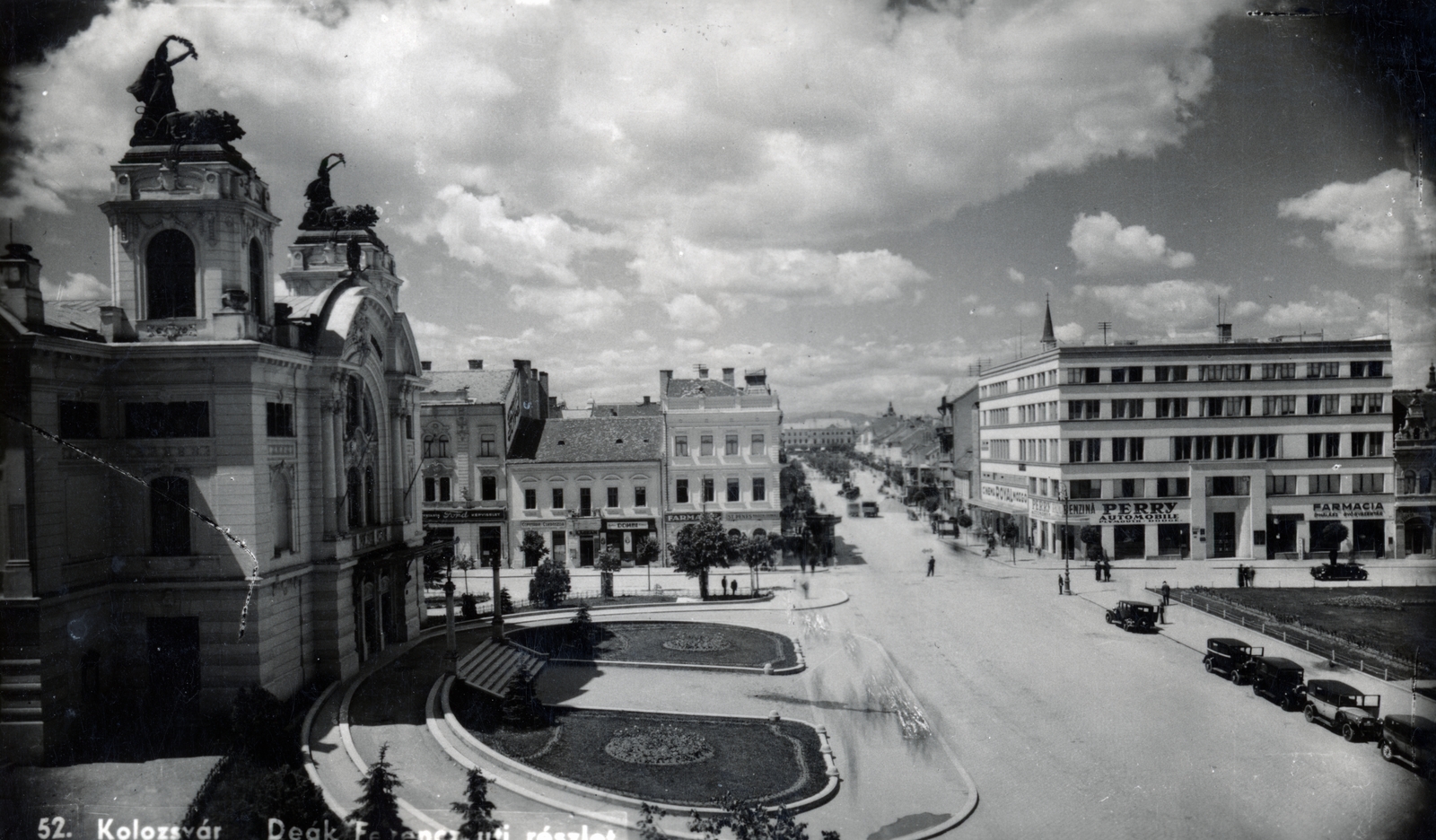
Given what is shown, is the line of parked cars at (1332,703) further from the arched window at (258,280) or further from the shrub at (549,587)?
the arched window at (258,280)

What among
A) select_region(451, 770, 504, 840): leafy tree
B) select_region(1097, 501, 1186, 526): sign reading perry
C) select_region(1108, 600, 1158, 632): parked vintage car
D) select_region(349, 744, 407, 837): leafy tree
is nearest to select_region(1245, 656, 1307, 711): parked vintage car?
select_region(1108, 600, 1158, 632): parked vintage car

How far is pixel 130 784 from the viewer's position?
1543cm

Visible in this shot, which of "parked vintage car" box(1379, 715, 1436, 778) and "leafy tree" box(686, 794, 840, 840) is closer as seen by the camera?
"leafy tree" box(686, 794, 840, 840)

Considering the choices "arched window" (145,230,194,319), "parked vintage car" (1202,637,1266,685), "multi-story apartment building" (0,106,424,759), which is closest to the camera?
"multi-story apartment building" (0,106,424,759)

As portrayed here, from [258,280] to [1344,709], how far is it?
2812 centimetres

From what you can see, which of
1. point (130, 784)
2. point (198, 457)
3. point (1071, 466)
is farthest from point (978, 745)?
point (1071, 466)

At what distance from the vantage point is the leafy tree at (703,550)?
3491 cm

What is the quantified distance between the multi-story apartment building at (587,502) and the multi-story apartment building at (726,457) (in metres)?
1.35

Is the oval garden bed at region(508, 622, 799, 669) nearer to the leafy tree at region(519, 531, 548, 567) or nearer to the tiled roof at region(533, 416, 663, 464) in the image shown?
the leafy tree at region(519, 531, 548, 567)

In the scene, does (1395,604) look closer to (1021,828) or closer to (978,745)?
(978,745)

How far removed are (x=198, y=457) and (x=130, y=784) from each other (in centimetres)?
670

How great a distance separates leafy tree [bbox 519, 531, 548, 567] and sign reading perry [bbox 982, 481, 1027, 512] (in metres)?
28.9

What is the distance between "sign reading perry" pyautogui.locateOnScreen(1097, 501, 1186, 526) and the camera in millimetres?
43594

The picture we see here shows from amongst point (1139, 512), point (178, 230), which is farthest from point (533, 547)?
point (1139, 512)
